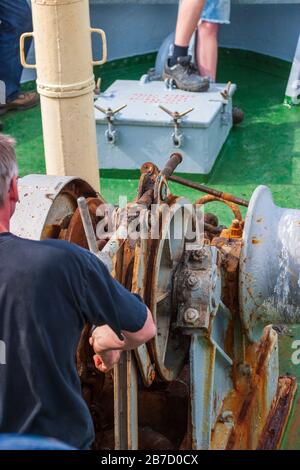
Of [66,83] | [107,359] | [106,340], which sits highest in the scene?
[66,83]

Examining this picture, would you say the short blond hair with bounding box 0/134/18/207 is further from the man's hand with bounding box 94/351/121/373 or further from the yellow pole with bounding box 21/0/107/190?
the yellow pole with bounding box 21/0/107/190

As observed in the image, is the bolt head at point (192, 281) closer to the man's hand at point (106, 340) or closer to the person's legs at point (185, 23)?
the man's hand at point (106, 340)

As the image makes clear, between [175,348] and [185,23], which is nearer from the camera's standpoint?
[175,348]

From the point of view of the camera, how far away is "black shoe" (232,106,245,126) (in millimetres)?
5801

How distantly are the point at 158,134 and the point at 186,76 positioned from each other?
2.27 ft

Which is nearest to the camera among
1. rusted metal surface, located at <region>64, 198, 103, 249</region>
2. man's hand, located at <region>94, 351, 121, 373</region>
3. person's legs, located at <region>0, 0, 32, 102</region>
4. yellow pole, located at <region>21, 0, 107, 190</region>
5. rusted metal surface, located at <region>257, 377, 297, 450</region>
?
man's hand, located at <region>94, 351, 121, 373</region>

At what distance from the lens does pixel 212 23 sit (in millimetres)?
5836

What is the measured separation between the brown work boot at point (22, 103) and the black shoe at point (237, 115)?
1.53 m

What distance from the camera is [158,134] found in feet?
16.6

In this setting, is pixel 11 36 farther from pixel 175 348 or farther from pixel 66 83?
pixel 175 348

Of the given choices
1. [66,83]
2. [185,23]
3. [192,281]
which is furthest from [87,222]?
[185,23]

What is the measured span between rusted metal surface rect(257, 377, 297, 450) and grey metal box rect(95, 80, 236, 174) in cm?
186

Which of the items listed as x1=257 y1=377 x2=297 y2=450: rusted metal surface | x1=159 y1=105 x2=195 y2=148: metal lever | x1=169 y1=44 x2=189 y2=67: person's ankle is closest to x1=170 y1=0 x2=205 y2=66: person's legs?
x1=169 y1=44 x2=189 y2=67: person's ankle

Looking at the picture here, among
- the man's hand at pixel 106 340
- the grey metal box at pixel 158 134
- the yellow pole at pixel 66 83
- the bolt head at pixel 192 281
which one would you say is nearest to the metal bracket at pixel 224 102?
the grey metal box at pixel 158 134
